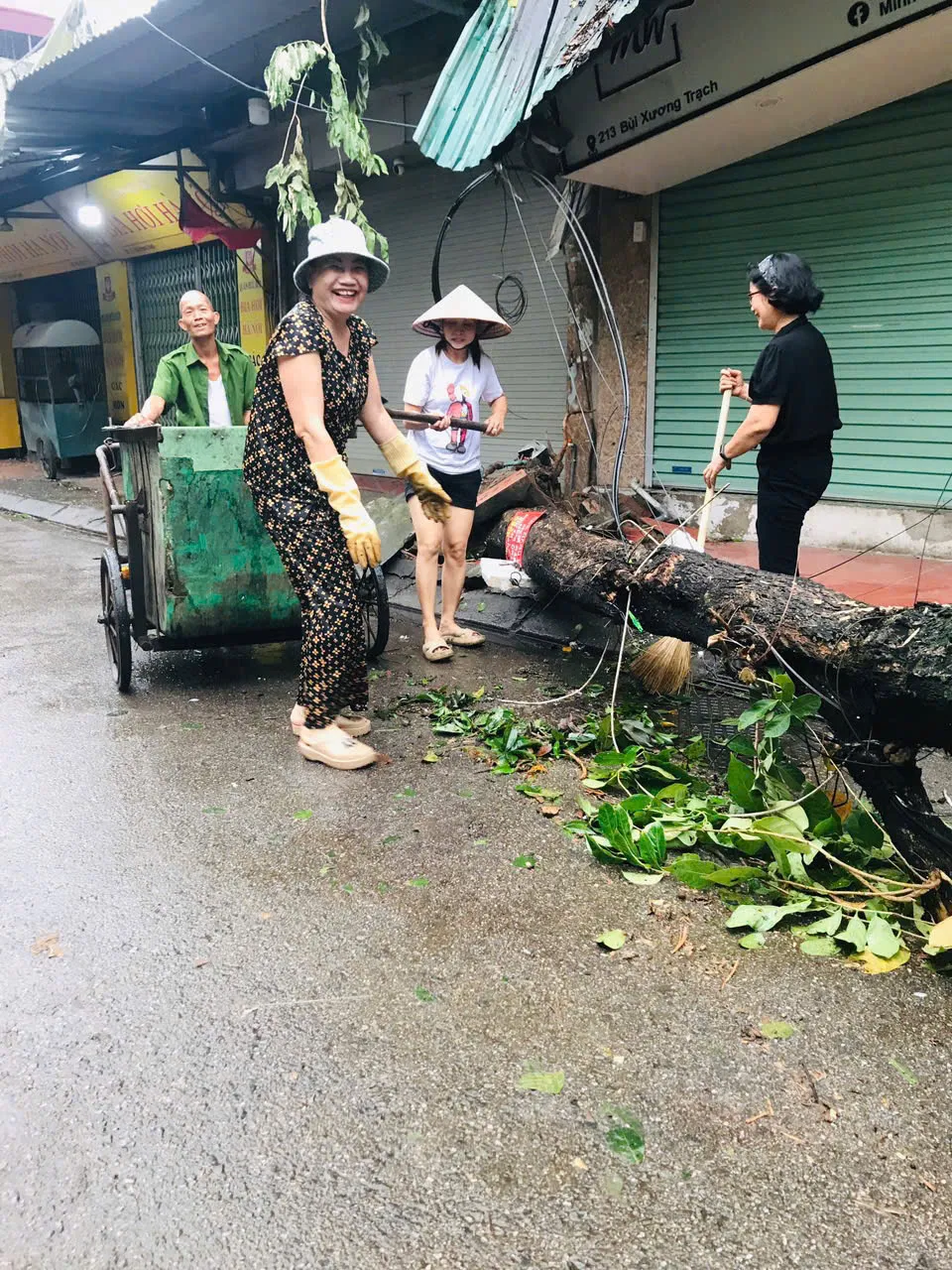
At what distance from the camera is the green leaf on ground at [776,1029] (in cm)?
232

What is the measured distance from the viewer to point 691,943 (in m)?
2.71

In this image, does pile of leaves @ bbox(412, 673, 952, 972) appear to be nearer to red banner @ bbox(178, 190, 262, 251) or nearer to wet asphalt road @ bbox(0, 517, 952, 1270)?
wet asphalt road @ bbox(0, 517, 952, 1270)

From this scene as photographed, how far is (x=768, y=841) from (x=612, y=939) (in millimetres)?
627

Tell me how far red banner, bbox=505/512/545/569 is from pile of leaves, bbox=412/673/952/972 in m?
2.30

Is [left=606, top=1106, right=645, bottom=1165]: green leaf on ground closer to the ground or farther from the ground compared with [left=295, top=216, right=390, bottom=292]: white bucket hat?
closer to the ground

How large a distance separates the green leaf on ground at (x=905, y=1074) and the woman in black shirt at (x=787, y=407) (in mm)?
2614

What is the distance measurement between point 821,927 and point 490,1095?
111 cm

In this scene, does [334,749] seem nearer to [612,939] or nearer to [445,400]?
[612,939]

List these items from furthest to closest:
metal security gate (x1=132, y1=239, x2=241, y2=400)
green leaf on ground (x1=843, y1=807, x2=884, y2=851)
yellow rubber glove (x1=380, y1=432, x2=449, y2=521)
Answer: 1. metal security gate (x1=132, y1=239, x2=241, y2=400)
2. yellow rubber glove (x1=380, y1=432, x2=449, y2=521)
3. green leaf on ground (x1=843, y1=807, x2=884, y2=851)

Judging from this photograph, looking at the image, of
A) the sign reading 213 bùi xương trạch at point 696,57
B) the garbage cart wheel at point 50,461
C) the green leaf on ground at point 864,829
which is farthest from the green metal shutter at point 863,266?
the garbage cart wheel at point 50,461

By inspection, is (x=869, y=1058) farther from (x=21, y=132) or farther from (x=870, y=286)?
(x=21, y=132)

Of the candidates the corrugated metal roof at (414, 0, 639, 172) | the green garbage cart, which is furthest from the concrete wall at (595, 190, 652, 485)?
the green garbage cart

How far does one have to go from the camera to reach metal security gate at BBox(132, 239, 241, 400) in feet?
47.2

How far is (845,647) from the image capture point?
3029mm
